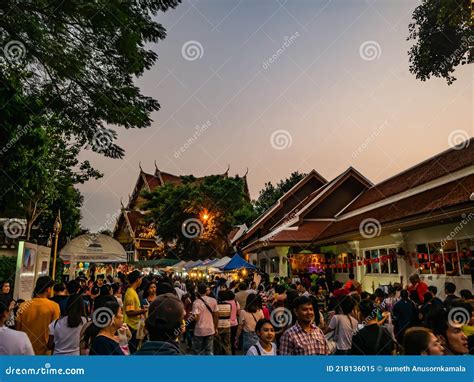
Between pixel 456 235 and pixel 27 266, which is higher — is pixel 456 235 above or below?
above

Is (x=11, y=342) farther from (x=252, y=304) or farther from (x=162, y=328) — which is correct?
(x=252, y=304)

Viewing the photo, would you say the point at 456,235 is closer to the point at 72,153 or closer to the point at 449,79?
the point at 449,79

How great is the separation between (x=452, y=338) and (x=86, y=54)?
7047 millimetres

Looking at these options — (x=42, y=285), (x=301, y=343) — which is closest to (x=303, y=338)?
(x=301, y=343)

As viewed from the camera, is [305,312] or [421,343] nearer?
[421,343]

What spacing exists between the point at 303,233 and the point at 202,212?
15.2 m

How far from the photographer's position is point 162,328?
2.46 m

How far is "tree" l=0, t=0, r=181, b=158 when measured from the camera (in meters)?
5.84

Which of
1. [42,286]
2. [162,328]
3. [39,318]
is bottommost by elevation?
[39,318]

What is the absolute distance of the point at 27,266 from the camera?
28.4 ft

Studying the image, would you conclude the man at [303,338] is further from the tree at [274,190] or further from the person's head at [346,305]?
the tree at [274,190]
